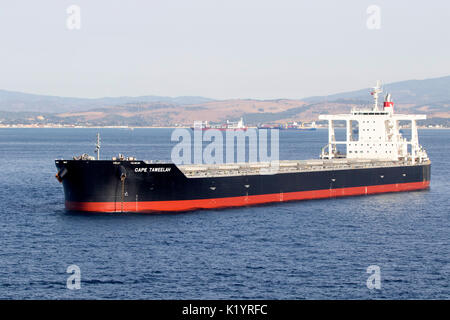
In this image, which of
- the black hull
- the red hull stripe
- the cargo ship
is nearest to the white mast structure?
the cargo ship

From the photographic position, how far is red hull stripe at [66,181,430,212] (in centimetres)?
4303

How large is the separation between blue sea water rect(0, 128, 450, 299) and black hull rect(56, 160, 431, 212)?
1098mm

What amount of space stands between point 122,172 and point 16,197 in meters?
15.8

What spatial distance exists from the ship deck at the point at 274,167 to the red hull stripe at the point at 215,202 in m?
1.75

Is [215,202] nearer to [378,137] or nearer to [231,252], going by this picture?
[231,252]

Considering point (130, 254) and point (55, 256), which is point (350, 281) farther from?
point (55, 256)

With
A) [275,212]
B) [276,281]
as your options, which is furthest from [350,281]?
[275,212]

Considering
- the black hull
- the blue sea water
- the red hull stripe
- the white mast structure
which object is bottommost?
the blue sea water

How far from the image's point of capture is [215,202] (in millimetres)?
47094

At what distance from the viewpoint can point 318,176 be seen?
5447 cm

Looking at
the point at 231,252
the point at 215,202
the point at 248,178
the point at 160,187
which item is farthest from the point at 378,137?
the point at 231,252

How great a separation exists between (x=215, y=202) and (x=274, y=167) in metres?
7.84

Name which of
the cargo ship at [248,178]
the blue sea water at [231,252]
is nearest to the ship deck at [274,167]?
the cargo ship at [248,178]

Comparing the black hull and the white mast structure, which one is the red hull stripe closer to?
the black hull
